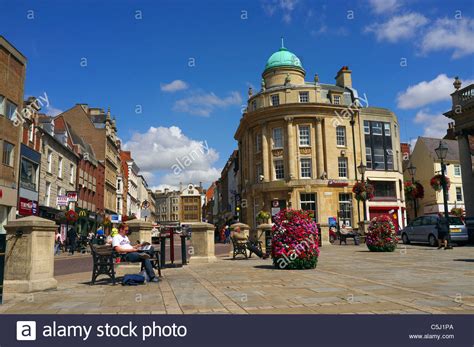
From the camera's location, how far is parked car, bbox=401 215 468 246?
2180 centimetres

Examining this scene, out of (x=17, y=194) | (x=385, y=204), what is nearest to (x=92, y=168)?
(x=17, y=194)

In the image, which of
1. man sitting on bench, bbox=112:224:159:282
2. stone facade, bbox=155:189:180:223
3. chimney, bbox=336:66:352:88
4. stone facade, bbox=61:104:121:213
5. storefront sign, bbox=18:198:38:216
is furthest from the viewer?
stone facade, bbox=155:189:180:223

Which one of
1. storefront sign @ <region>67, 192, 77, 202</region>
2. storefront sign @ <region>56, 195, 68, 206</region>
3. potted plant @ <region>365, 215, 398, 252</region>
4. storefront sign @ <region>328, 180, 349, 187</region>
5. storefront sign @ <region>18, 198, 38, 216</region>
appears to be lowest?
potted plant @ <region>365, 215, 398, 252</region>

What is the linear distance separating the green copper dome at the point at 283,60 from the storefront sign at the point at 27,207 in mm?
29235

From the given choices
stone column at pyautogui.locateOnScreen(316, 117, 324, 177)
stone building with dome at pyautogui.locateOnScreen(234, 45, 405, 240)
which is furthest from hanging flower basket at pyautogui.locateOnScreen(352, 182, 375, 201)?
stone column at pyautogui.locateOnScreen(316, 117, 324, 177)

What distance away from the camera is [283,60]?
153ft

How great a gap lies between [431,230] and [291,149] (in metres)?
21.5

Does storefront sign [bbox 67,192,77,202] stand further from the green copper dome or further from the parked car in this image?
the green copper dome

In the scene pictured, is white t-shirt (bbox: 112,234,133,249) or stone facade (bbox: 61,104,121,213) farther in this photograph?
stone facade (bbox: 61,104,121,213)

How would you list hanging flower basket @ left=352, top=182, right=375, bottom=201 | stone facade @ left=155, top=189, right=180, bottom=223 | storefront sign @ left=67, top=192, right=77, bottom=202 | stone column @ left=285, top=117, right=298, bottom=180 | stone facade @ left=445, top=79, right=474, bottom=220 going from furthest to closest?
1. stone facade @ left=155, top=189, right=180, bottom=223
2. stone column @ left=285, top=117, right=298, bottom=180
3. storefront sign @ left=67, top=192, right=77, bottom=202
4. hanging flower basket @ left=352, top=182, right=375, bottom=201
5. stone facade @ left=445, top=79, right=474, bottom=220

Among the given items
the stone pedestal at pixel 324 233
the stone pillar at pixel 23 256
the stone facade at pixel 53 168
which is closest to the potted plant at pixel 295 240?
the stone pillar at pixel 23 256

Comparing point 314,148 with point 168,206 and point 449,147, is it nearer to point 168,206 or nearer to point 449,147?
point 449,147

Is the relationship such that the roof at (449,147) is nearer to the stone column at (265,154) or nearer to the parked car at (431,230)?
the stone column at (265,154)

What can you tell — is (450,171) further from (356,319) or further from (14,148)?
(356,319)
